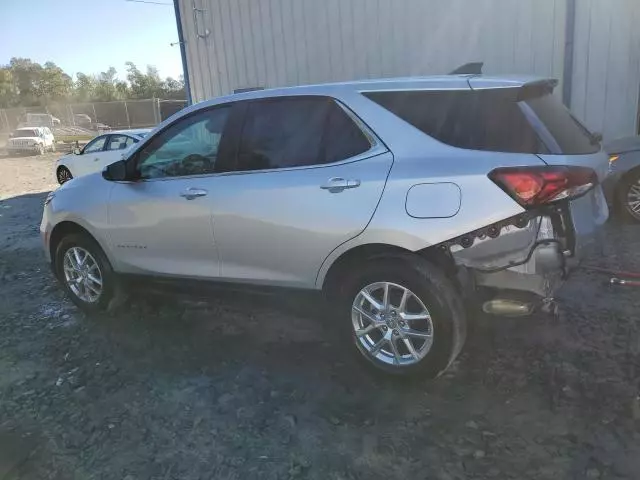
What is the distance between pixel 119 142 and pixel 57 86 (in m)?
57.0

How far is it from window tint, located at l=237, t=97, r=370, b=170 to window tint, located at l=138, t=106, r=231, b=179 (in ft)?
0.85

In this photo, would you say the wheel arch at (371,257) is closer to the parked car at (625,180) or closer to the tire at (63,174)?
the parked car at (625,180)

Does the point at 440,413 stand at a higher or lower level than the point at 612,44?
lower

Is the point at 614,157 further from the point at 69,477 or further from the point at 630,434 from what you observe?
the point at 69,477

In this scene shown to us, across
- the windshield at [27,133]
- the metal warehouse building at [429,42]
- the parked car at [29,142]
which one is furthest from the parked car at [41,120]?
the metal warehouse building at [429,42]

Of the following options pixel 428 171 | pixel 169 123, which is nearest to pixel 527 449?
pixel 428 171

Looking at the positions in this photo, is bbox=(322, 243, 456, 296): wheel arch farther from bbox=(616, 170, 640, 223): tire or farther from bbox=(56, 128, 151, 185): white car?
bbox=(56, 128, 151, 185): white car

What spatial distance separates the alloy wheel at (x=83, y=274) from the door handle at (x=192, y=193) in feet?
3.97

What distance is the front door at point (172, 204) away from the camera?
12.6ft

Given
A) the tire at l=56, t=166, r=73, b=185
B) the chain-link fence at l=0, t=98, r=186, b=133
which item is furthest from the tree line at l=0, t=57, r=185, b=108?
the tire at l=56, t=166, r=73, b=185

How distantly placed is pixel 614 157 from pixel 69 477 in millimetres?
6121

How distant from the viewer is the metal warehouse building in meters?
7.21

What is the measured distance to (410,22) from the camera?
8070 mm

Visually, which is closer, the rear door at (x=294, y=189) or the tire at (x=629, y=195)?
the rear door at (x=294, y=189)
